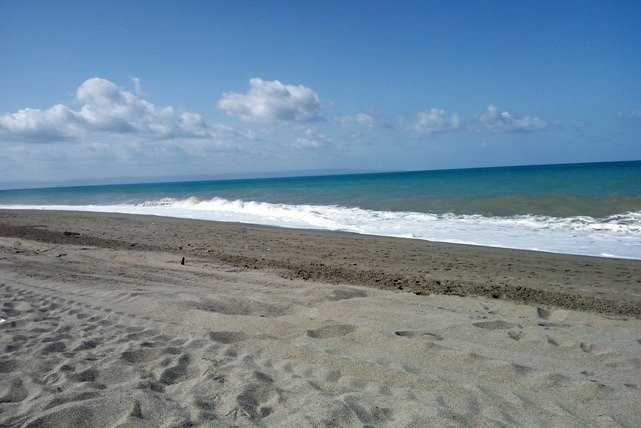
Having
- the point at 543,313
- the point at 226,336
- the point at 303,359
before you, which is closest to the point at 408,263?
the point at 543,313

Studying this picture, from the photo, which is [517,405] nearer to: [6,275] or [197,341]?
[197,341]

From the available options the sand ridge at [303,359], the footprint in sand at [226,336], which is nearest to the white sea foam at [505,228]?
the sand ridge at [303,359]

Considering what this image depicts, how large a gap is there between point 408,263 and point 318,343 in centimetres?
502

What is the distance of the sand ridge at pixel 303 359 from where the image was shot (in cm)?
308

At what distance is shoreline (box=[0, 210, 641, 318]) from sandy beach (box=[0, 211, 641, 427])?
7 centimetres

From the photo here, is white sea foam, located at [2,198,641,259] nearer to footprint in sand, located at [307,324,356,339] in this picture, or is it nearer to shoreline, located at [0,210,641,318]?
shoreline, located at [0,210,641,318]

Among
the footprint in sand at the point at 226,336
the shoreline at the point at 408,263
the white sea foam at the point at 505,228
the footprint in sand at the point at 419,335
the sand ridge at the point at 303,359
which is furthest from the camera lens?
the white sea foam at the point at 505,228

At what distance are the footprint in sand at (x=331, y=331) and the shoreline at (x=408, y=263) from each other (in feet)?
7.86

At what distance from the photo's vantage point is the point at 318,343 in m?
4.40

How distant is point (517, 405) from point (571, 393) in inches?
20.4

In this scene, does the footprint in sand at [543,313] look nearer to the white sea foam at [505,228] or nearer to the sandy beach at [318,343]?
the sandy beach at [318,343]

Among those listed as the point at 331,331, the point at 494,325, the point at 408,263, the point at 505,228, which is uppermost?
the point at 331,331

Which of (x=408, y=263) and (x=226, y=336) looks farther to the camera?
(x=408, y=263)

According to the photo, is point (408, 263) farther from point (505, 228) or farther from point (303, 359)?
point (505, 228)
